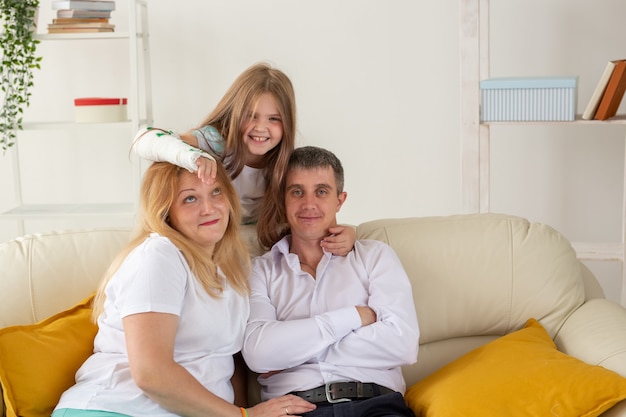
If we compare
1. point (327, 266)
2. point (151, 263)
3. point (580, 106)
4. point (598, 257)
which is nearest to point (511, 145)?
point (580, 106)

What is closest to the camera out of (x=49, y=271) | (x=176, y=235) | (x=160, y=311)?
(x=160, y=311)

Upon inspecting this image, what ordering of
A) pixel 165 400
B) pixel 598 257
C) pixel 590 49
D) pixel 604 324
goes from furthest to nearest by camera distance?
pixel 590 49 → pixel 598 257 → pixel 604 324 → pixel 165 400

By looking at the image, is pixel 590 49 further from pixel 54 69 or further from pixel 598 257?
pixel 54 69

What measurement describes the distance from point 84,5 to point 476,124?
183 centimetres

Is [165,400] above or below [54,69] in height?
below

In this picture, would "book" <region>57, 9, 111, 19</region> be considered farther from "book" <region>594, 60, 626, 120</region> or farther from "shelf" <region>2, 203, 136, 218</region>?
"book" <region>594, 60, 626, 120</region>

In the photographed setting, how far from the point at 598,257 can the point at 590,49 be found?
1.11 meters

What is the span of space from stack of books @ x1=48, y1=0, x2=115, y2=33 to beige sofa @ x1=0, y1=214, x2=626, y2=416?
169 centimetres

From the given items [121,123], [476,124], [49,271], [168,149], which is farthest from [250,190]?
[121,123]

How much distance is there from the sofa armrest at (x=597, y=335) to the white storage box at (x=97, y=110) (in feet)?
7.59

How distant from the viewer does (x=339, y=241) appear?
2.36 meters

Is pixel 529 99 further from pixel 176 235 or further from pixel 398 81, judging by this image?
pixel 176 235

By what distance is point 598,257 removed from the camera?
342 cm

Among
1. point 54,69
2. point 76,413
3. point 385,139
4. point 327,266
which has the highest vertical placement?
point 54,69
